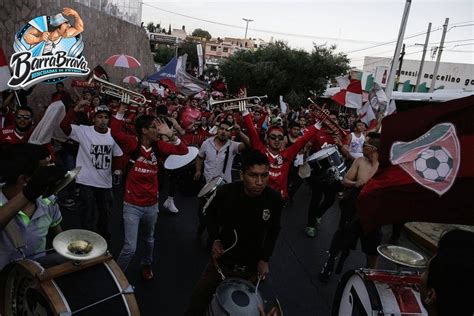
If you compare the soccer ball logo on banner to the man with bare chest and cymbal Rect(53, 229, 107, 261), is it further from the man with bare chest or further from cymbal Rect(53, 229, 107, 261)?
cymbal Rect(53, 229, 107, 261)

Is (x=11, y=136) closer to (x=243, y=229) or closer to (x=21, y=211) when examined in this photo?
(x=21, y=211)

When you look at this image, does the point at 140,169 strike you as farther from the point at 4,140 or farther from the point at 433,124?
the point at 433,124

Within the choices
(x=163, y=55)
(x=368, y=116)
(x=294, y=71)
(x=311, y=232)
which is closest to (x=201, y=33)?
(x=163, y=55)

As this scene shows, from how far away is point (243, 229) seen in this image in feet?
10.6

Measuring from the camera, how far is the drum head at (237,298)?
8.37 ft

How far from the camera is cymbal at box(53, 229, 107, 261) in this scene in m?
2.49

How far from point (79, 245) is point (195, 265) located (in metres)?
2.54

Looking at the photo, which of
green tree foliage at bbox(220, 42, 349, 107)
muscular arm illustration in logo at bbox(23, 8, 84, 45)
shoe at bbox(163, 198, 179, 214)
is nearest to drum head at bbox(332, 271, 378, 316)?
shoe at bbox(163, 198, 179, 214)

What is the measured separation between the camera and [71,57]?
4.98 metres

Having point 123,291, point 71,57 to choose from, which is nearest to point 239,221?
point 123,291

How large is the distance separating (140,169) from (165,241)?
1744mm

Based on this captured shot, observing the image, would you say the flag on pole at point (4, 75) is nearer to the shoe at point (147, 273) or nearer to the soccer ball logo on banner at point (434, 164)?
the shoe at point (147, 273)

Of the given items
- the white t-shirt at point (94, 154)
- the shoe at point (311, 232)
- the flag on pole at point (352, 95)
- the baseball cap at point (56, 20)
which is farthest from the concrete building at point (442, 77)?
the white t-shirt at point (94, 154)

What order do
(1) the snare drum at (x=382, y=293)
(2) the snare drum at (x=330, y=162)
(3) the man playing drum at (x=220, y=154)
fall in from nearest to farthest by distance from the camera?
(1) the snare drum at (x=382, y=293), (3) the man playing drum at (x=220, y=154), (2) the snare drum at (x=330, y=162)
